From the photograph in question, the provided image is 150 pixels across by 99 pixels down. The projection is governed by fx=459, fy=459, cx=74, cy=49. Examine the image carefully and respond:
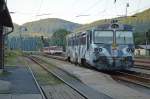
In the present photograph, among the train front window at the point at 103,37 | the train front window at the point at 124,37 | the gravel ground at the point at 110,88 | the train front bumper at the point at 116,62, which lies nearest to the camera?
the gravel ground at the point at 110,88

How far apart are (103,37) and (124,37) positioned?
1.34 meters

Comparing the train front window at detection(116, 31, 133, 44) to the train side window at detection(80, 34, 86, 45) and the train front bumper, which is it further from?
the train side window at detection(80, 34, 86, 45)

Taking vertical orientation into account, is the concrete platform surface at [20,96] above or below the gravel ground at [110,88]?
above

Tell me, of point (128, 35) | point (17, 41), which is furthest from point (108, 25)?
point (17, 41)

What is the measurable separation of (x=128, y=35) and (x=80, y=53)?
19.7ft

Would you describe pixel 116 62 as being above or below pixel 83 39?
below

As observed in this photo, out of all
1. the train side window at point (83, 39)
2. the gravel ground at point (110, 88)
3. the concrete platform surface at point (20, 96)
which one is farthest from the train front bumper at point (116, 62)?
the concrete platform surface at point (20, 96)

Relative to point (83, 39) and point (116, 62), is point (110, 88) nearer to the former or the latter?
point (116, 62)

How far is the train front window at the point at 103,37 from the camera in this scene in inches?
1137

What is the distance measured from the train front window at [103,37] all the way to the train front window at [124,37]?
45 cm

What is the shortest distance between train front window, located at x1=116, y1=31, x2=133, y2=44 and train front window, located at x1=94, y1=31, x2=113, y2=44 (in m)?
0.45

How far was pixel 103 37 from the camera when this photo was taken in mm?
29062

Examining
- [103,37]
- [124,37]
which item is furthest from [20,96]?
[124,37]

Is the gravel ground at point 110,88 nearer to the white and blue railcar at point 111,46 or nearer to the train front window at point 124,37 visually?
the white and blue railcar at point 111,46
